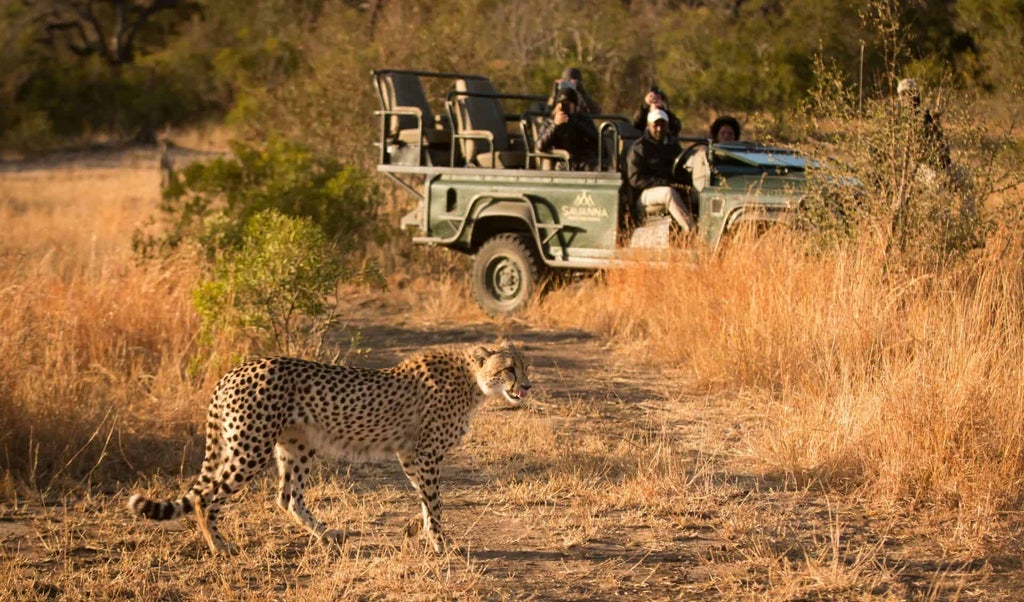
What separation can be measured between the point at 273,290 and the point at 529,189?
3.18m

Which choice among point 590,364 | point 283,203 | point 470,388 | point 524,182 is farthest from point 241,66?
point 470,388

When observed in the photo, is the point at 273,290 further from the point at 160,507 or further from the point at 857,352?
the point at 857,352

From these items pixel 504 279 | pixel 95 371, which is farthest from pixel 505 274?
pixel 95 371

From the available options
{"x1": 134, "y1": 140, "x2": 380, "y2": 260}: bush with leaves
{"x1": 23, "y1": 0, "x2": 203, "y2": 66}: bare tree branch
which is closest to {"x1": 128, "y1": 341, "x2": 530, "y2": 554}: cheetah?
{"x1": 134, "y1": 140, "x2": 380, "y2": 260}: bush with leaves

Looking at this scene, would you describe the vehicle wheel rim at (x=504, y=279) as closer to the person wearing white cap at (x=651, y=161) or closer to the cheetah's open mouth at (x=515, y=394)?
the person wearing white cap at (x=651, y=161)

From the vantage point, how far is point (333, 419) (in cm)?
564

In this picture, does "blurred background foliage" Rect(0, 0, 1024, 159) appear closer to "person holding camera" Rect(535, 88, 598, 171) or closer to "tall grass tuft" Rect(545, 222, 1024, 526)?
"tall grass tuft" Rect(545, 222, 1024, 526)

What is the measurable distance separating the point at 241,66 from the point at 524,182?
1779cm

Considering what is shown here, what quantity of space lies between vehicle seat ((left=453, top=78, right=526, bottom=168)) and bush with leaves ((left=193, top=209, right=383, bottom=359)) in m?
3.16

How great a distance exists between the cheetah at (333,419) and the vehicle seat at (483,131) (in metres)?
5.83

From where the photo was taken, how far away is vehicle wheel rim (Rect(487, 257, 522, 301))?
458 inches

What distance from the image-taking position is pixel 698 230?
10.2m

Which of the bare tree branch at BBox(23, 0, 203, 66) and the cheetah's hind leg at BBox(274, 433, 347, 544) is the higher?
the bare tree branch at BBox(23, 0, 203, 66)

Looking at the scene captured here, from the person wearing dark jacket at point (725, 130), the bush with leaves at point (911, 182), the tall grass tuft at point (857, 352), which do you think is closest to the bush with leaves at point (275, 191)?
the tall grass tuft at point (857, 352)
